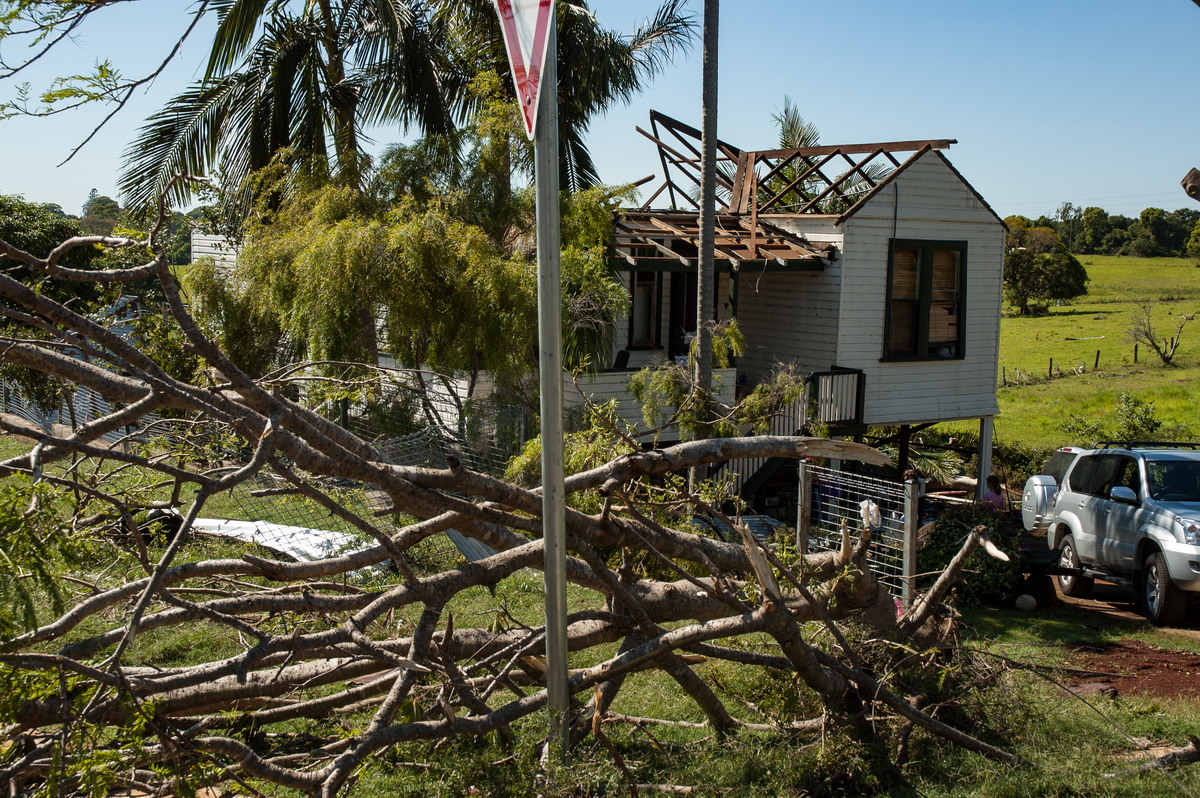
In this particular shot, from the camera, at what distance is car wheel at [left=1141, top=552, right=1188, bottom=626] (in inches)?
386

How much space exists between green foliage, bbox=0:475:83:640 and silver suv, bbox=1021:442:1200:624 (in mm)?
10104

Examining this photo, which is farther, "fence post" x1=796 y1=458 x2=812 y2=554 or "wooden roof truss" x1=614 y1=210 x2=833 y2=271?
"wooden roof truss" x1=614 y1=210 x2=833 y2=271

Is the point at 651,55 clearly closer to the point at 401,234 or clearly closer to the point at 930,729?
the point at 401,234

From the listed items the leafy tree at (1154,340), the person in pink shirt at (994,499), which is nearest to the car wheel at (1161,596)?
the person in pink shirt at (994,499)

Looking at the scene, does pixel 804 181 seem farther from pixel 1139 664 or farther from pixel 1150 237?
pixel 1150 237

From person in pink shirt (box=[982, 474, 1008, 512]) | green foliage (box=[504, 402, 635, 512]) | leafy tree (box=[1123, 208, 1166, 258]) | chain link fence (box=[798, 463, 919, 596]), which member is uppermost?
leafy tree (box=[1123, 208, 1166, 258])

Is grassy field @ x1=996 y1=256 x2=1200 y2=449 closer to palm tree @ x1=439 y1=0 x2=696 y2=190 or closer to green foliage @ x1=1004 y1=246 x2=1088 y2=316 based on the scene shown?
green foliage @ x1=1004 y1=246 x2=1088 y2=316

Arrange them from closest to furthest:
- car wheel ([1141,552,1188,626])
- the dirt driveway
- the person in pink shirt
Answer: the dirt driveway, car wheel ([1141,552,1188,626]), the person in pink shirt

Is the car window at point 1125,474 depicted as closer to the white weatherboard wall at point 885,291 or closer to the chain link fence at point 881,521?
the chain link fence at point 881,521

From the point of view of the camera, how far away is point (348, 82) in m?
14.6

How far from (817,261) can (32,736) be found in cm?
1344

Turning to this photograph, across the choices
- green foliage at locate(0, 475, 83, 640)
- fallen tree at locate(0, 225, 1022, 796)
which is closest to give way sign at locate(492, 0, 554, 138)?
fallen tree at locate(0, 225, 1022, 796)

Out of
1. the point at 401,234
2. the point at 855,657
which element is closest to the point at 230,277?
the point at 401,234

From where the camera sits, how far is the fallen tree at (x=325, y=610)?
3480 millimetres
